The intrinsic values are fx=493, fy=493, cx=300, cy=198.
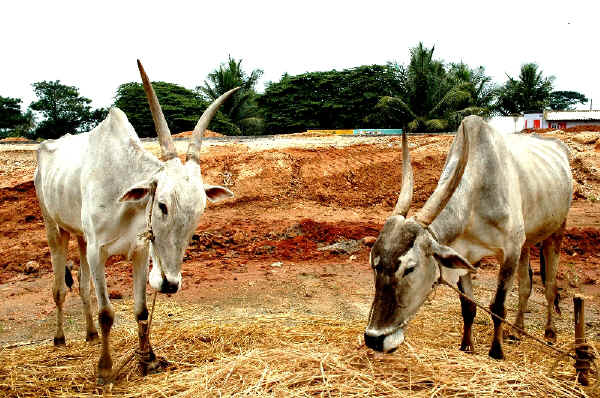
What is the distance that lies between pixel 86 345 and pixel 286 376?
104 inches

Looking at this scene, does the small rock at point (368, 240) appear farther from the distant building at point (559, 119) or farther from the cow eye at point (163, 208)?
the distant building at point (559, 119)

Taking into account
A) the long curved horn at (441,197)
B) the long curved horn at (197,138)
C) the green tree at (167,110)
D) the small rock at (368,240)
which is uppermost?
the green tree at (167,110)

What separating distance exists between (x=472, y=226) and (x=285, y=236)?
701cm

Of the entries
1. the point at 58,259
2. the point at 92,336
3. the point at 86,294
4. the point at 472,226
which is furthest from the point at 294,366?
the point at 58,259

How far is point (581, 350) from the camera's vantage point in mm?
3660

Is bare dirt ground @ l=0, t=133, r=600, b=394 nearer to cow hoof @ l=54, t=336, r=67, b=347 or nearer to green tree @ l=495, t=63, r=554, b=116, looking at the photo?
cow hoof @ l=54, t=336, r=67, b=347

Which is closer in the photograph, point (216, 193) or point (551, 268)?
point (216, 193)

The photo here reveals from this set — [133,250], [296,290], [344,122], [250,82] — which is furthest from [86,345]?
[250,82]

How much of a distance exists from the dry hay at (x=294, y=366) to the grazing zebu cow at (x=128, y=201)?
38 centimetres

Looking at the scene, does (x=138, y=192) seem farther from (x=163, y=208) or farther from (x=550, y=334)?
(x=550, y=334)

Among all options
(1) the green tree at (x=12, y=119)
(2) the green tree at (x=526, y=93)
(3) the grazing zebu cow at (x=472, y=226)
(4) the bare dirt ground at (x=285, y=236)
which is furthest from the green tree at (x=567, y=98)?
(3) the grazing zebu cow at (x=472, y=226)

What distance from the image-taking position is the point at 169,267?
373cm

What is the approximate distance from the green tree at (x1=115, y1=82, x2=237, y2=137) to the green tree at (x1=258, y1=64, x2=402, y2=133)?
4881mm

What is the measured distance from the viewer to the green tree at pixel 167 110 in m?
37.2
